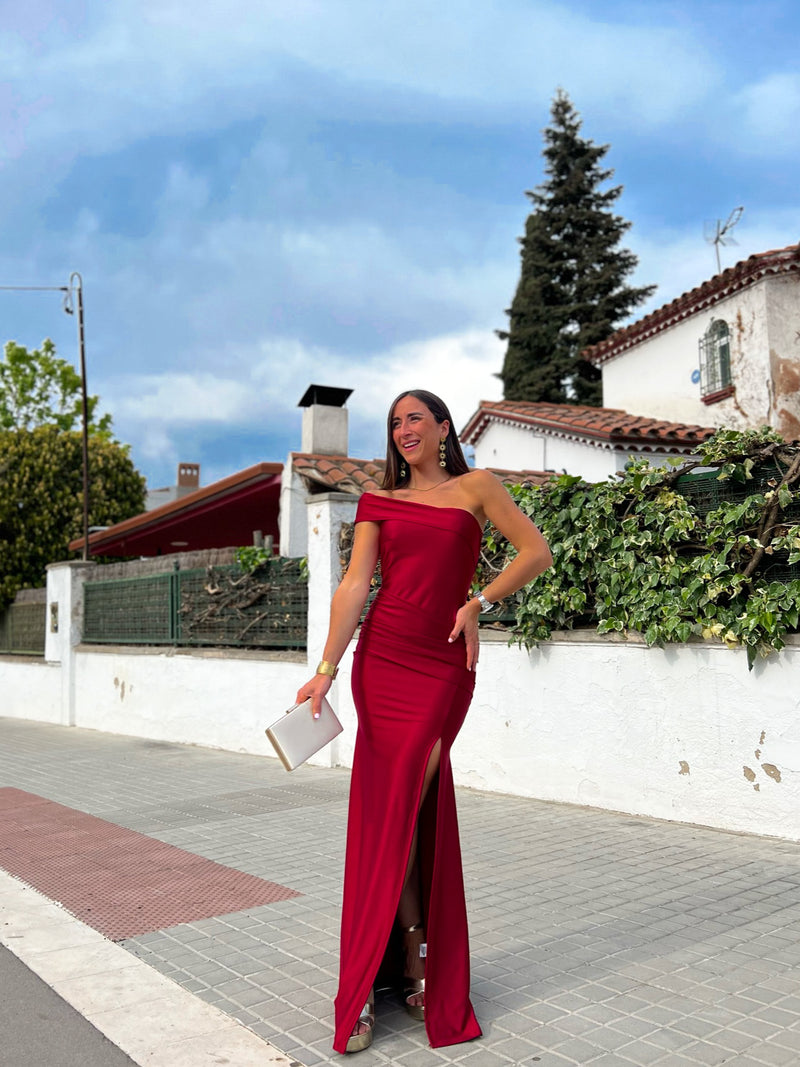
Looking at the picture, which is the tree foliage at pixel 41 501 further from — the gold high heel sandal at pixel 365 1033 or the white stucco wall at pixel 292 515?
the gold high heel sandal at pixel 365 1033

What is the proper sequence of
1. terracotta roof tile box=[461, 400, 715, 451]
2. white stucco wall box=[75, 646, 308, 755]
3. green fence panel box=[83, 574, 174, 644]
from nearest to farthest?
white stucco wall box=[75, 646, 308, 755] → green fence panel box=[83, 574, 174, 644] → terracotta roof tile box=[461, 400, 715, 451]

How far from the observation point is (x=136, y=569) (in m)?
13.8

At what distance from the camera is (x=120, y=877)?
555 cm

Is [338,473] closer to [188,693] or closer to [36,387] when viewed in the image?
[188,693]

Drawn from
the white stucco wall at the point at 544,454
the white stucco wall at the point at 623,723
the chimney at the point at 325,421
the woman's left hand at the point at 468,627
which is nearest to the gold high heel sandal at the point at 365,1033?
the woman's left hand at the point at 468,627

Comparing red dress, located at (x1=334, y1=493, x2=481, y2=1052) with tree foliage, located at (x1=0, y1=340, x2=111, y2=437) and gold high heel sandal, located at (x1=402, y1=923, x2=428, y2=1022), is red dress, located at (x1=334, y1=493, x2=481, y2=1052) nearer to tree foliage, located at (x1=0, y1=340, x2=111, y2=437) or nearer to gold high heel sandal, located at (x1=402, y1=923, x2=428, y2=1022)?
gold high heel sandal, located at (x1=402, y1=923, x2=428, y2=1022)

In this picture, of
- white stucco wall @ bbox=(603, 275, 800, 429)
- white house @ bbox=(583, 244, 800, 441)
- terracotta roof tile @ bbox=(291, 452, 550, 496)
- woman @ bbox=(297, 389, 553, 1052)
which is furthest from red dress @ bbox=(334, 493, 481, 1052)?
white stucco wall @ bbox=(603, 275, 800, 429)

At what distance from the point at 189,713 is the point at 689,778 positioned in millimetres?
7042

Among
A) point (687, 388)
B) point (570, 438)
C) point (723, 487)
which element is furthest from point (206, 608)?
point (687, 388)

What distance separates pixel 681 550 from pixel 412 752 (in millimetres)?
3679

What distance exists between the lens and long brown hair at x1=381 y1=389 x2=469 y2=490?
3.51m

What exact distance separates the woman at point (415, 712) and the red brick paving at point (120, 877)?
5.79 feet

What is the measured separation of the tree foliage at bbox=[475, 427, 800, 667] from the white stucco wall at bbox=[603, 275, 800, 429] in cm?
1142

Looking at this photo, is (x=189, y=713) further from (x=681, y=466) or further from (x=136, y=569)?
(x=681, y=466)
